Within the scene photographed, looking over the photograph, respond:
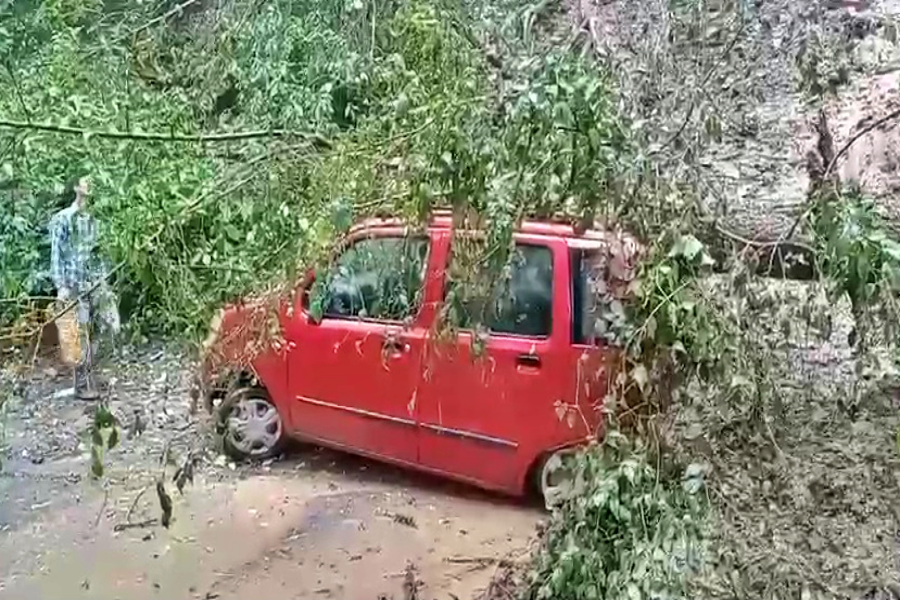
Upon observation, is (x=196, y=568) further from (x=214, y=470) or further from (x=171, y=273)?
(x=171, y=273)

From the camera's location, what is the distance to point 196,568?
420 centimetres

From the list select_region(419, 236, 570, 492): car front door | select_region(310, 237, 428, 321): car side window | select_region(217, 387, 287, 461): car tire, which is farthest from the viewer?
select_region(217, 387, 287, 461): car tire

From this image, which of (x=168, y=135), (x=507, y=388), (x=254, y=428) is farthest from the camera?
(x=254, y=428)

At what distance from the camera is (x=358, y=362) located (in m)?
4.48

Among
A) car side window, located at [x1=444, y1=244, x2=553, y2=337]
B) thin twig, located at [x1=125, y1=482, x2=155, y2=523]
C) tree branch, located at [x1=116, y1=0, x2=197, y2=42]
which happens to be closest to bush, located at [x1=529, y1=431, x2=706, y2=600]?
car side window, located at [x1=444, y1=244, x2=553, y2=337]

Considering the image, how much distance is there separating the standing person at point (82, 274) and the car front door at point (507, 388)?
1004 mm

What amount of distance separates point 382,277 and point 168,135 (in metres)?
0.79

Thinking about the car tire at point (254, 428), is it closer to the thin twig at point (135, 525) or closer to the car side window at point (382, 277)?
the thin twig at point (135, 525)

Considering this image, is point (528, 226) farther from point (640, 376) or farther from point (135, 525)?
point (135, 525)

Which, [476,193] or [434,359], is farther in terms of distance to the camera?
[434,359]

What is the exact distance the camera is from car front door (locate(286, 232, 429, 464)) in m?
3.25

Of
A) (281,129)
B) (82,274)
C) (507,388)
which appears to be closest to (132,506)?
(82,274)

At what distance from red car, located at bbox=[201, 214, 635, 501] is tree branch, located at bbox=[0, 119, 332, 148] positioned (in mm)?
283

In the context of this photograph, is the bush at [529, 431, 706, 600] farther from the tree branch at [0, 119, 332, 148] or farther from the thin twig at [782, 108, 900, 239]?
the tree branch at [0, 119, 332, 148]
